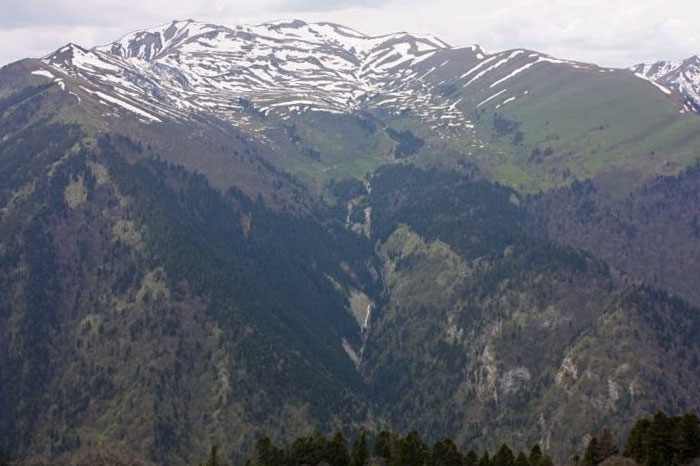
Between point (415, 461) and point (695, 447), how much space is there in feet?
134

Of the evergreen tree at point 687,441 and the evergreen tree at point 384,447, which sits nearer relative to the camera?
the evergreen tree at point 687,441

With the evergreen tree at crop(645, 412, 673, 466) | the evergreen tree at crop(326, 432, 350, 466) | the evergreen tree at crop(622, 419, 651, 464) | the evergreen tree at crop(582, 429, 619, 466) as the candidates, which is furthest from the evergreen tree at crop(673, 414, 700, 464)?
the evergreen tree at crop(326, 432, 350, 466)

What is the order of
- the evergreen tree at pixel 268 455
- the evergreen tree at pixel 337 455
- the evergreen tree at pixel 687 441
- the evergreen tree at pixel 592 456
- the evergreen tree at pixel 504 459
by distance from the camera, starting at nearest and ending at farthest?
1. the evergreen tree at pixel 687 441
2. the evergreen tree at pixel 592 456
3. the evergreen tree at pixel 504 459
4. the evergreen tree at pixel 337 455
5. the evergreen tree at pixel 268 455

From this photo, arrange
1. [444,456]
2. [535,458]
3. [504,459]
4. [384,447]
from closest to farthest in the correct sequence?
1. [535,458]
2. [504,459]
3. [444,456]
4. [384,447]

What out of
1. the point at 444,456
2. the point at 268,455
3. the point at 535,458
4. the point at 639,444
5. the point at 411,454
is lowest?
the point at 268,455

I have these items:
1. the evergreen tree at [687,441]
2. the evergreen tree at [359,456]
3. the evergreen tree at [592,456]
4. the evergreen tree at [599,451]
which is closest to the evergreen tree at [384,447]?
the evergreen tree at [359,456]

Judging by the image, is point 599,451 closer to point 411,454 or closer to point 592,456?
point 592,456

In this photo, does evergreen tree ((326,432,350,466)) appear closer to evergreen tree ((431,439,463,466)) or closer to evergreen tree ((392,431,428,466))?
evergreen tree ((392,431,428,466))

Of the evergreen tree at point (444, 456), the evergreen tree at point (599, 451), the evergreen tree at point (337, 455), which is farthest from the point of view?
the evergreen tree at point (337, 455)

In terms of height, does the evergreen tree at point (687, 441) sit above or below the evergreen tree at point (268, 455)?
above

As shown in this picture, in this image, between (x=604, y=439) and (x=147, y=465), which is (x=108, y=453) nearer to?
(x=147, y=465)

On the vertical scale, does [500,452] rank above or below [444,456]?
above

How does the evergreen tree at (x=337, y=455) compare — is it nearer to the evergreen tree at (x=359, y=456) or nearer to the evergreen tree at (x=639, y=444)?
the evergreen tree at (x=359, y=456)

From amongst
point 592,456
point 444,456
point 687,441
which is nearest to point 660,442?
point 687,441
